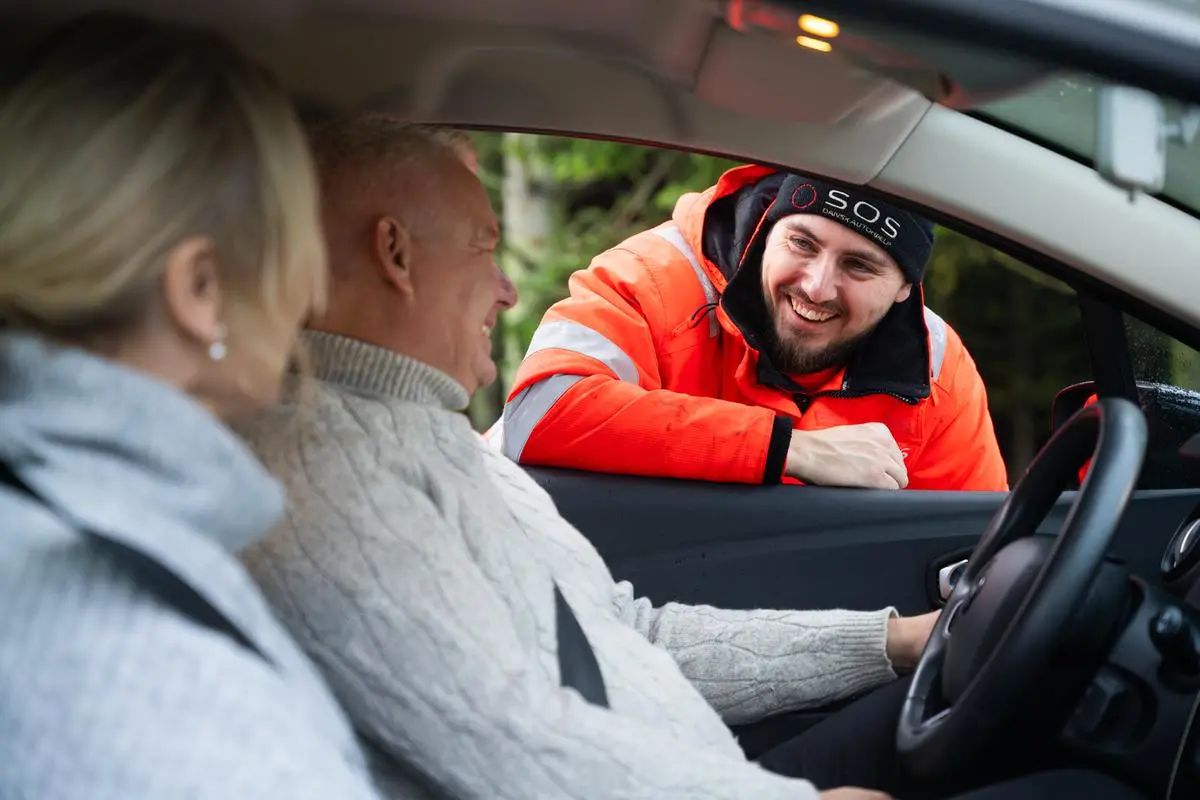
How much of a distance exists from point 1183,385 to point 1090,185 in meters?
0.29

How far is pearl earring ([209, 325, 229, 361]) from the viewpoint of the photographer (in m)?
1.14

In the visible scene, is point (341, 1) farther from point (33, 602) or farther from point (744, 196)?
point (744, 196)

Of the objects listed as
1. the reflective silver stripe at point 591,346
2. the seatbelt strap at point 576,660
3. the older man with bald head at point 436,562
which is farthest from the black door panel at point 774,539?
the seatbelt strap at point 576,660

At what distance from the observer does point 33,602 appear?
104cm

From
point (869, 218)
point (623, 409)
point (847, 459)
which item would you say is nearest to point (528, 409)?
point (623, 409)

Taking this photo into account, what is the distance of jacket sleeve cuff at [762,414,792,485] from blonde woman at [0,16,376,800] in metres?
1.30

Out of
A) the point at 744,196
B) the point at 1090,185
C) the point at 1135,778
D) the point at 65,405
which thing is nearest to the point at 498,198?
the point at 744,196

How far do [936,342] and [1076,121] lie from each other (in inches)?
45.0

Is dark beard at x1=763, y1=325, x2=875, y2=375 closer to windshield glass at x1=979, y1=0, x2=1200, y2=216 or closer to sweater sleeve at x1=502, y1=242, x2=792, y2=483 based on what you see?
sweater sleeve at x1=502, y1=242, x2=792, y2=483

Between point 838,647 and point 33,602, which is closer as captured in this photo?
point 33,602

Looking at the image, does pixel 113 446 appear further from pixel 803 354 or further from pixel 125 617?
pixel 803 354

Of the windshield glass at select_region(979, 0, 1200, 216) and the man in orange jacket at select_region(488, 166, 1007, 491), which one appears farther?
the man in orange jacket at select_region(488, 166, 1007, 491)

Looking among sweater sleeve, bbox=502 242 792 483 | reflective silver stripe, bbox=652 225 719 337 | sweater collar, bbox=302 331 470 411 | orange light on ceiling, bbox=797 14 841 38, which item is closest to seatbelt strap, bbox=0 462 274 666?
sweater collar, bbox=302 331 470 411

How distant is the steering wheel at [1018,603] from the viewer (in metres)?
1.55
